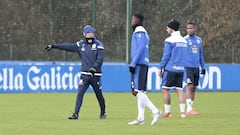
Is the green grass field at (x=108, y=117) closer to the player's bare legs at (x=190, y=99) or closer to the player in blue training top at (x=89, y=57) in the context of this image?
the player's bare legs at (x=190, y=99)

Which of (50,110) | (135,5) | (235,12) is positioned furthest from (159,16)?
(50,110)

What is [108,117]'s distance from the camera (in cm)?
1873

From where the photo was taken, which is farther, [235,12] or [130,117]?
[235,12]

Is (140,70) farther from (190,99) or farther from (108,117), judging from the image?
(190,99)

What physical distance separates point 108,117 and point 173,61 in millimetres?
1888

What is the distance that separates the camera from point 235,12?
119 feet

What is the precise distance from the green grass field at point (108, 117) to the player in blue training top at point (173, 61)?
68 cm

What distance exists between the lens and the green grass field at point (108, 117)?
49.8 feet

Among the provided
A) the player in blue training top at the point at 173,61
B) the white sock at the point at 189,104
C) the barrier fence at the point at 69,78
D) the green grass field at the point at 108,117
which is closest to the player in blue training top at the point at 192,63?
the white sock at the point at 189,104

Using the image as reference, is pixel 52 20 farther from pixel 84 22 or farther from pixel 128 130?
pixel 128 130

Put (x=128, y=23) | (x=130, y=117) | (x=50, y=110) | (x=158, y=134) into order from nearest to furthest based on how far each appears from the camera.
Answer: (x=158, y=134) → (x=130, y=117) → (x=50, y=110) → (x=128, y=23)

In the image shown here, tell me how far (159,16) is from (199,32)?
245 centimetres

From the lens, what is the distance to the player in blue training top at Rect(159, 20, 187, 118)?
60.1ft

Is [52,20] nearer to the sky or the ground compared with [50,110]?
nearer to the sky
